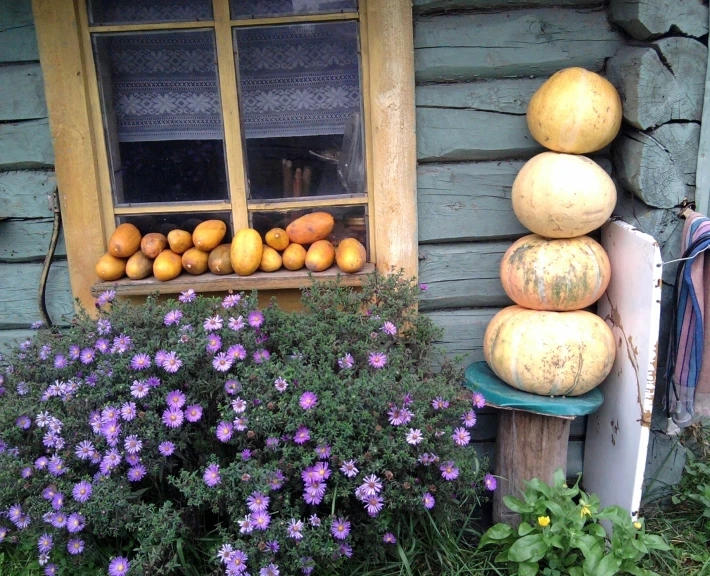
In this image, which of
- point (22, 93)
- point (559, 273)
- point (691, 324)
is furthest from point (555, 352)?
point (22, 93)

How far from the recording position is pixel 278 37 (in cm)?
254

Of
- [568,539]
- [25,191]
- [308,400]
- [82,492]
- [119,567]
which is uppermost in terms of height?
[25,191]

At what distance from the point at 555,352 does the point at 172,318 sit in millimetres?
1373

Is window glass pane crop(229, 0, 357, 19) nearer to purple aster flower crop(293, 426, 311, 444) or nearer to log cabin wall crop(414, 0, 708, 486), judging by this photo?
log cabin wall crop(414, 0, 708, 486)

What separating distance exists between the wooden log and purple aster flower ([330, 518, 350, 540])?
62.4 inches

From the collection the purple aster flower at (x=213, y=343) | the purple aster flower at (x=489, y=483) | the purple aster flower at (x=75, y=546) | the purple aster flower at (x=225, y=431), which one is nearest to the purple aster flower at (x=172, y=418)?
the purple aster flower at (x=225, y=431)

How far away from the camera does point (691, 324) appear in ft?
7.55

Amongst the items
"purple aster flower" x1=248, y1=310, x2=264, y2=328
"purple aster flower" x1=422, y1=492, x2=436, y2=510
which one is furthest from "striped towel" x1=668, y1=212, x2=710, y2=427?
"purple aster flower" x1=248, y1=310, x2=264, y2=328

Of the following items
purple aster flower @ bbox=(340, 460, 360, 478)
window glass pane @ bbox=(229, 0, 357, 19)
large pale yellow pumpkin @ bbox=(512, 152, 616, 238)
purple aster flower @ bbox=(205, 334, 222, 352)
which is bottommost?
purple aster flower @ bbox=(340, 460, 360, 478)

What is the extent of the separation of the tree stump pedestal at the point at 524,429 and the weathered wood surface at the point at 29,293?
1.73m

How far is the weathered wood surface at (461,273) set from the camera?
265cm

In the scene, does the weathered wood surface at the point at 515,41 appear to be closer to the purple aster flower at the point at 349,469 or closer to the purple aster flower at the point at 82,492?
the purple aster flower at the point at 349,469

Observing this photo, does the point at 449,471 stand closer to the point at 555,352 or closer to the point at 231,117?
the point at 555,352

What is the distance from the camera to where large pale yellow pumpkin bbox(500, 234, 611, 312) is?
231 cm
